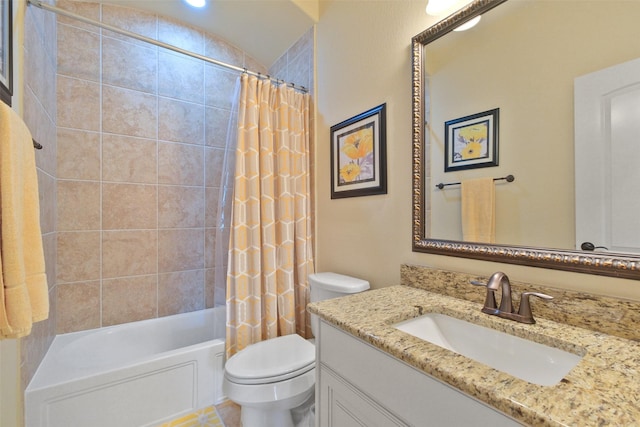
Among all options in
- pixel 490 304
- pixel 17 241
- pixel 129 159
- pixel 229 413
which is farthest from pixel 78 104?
pixel 490 304

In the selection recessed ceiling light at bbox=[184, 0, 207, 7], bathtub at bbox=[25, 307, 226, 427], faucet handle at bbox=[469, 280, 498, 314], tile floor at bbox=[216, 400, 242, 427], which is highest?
recessed ceiling light at bbox=[184, 0, 207, 7]

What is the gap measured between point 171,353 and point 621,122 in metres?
2.09

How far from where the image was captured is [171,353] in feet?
4.85

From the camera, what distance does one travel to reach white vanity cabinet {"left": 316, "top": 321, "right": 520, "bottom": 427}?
531mm

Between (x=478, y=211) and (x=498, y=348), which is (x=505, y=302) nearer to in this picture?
(x=498, y=348)

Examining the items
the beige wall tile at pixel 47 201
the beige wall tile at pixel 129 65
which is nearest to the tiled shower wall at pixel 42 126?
the beige wall tile at pixel 47 201

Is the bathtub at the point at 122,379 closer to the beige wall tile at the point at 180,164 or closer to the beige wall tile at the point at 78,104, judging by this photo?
the beige wall tile at the point at 180,164

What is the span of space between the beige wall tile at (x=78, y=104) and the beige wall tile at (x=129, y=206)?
422 millimetres

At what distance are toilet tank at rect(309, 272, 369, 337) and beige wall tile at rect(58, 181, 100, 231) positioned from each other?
156cm

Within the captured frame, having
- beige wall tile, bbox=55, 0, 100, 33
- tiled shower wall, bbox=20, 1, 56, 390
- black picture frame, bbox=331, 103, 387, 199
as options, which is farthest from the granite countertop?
beige wall tile, bbox=55, 0, 100, 33

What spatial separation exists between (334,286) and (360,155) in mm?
746

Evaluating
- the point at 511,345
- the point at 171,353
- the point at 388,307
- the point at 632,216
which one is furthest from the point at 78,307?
the point at 632,216

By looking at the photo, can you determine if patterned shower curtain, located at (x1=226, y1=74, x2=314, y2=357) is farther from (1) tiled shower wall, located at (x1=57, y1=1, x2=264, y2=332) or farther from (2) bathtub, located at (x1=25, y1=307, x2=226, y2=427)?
(1) tiled shower wall, located at (x1=57, y1=1, x2=264, y2=332)

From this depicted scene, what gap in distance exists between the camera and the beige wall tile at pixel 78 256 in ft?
5.54
